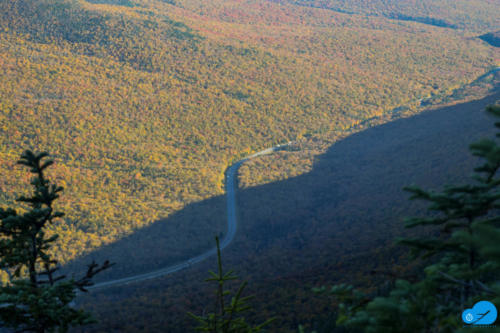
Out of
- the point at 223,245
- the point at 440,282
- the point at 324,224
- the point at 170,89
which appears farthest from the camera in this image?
the point at 170,89

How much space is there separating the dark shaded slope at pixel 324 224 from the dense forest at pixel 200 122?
0.33m

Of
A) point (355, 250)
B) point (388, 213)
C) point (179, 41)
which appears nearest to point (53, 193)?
point (355, 250)

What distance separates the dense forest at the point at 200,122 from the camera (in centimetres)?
4794

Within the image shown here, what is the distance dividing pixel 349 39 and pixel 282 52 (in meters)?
30.7

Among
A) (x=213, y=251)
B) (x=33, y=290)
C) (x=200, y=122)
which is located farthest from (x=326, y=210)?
(x=33, y=290)

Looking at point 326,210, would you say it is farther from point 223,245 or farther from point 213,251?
point 213,251

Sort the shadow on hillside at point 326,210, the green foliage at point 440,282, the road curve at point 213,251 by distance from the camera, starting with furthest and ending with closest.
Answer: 1. the road curve at point 213,251
2. the shadow on hillside at point 326,210
3. the green foliage at point 440,282

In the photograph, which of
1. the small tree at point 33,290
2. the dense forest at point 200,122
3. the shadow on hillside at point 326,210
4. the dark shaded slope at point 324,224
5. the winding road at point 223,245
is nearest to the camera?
the small tree at point 33,290

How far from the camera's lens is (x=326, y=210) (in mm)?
60625

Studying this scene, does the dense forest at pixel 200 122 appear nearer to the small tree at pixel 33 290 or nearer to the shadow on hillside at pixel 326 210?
the shadow on hillside at pixel 326 210

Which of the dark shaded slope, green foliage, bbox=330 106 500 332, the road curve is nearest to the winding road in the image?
the road curve

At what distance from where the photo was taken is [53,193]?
10.9 meters

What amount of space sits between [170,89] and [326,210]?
5412 centimetres

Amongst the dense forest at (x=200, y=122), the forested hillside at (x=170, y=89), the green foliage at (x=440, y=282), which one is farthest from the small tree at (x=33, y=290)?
the forested hillside at (x=170, y=89)
